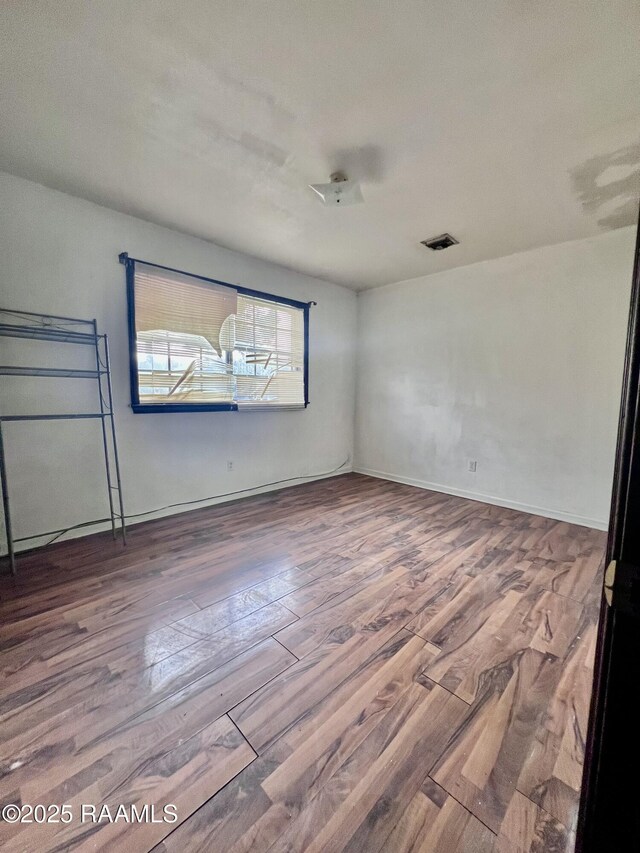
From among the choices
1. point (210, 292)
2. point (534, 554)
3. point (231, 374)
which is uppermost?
point (210, 292)

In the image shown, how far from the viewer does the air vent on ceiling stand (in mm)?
2979

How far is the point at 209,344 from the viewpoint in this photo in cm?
326

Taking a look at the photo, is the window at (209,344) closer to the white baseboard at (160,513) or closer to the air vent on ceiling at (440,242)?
the white baseboard at (160,513)

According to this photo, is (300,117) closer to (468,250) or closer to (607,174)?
(607,174)

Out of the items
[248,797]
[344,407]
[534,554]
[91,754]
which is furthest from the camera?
[344,407]

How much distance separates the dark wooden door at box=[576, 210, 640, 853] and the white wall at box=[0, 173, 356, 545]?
3.15m

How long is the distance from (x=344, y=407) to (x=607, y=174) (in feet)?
10.9

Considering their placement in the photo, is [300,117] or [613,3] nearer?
[613,3]

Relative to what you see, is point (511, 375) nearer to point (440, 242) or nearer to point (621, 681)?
point (440, 242)

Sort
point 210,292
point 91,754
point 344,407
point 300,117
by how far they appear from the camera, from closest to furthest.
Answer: point 91,754 < point 300,117 < point 210,292 < point 344,407

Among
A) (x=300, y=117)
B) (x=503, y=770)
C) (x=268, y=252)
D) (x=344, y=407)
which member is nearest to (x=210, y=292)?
(x=268, y=252)

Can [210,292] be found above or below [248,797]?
above

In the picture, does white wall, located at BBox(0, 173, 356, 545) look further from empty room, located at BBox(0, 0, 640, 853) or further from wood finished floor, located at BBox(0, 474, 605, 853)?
wood finished floor, located at BBox(0, 474, 605, 853)

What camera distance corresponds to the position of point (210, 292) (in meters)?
3.24
